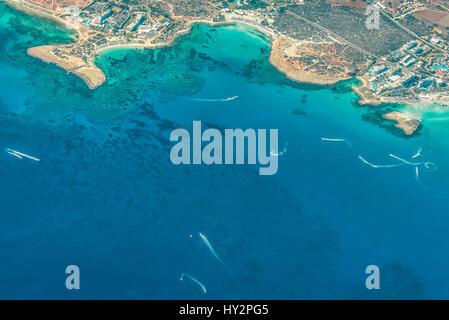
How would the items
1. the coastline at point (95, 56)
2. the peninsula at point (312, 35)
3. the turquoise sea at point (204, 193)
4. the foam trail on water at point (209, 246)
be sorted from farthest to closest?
1. the peninsula at point (312, 35)
2. the coastline at point (95, 56)
3. the foam trail on water at point (209, 246)
4. the turquoise sea at point (204, 193)

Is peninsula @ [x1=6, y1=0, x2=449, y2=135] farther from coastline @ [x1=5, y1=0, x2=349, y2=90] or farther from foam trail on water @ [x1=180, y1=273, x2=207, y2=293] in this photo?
foam trail on water @ [x1=180, y1=273, x2=207, y2=293]

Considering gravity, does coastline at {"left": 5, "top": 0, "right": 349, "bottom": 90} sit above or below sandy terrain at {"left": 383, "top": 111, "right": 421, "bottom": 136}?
above

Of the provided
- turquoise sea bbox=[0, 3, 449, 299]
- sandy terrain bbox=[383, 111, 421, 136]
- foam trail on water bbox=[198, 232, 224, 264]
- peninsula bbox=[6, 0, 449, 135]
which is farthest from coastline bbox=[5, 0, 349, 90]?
foam trail on water bbox=[198, 232, 224, 264]

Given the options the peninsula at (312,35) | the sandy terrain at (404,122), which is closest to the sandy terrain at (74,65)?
the peninsula at (312,35)

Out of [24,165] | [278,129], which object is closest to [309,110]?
[278,129]

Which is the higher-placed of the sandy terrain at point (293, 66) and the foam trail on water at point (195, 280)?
the sandy terrain at point (293, 66)

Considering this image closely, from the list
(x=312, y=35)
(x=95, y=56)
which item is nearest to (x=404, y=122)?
(x=312, y=35)

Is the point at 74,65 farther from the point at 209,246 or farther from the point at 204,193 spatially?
the point at 209,246

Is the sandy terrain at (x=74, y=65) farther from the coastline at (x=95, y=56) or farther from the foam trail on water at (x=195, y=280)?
the foam trail on water at (x=195, y=280)

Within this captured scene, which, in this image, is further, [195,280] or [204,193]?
[204,193]
